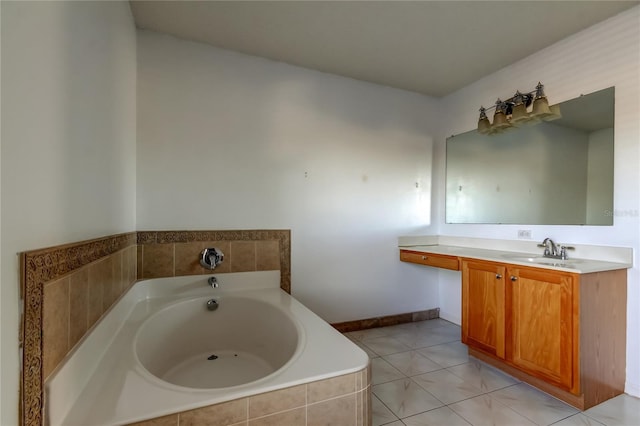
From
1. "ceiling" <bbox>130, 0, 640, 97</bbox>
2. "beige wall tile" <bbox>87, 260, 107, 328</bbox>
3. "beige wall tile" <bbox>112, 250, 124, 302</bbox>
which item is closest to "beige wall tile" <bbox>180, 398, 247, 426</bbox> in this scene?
"beige wall tile" <bbox>87, 260, 107, 328</bbox>

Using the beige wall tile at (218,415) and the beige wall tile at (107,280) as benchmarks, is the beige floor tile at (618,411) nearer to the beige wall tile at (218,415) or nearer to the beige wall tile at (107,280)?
the beige wall tile at (218,415)

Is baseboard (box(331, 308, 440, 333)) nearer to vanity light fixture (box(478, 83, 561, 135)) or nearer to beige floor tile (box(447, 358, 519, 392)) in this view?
beige floor tile (box(447, 358, 519, 392))

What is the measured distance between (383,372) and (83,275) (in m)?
1.90

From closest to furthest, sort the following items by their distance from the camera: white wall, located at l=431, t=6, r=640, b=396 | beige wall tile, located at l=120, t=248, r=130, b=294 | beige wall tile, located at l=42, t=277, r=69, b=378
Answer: beige wall tile, located at l=42, t=277, r=69, b=378 → beige wall tile, located at l=120, t=248, r=130, b=294 → white wall, located at l=431, t=6, r=640, b=396

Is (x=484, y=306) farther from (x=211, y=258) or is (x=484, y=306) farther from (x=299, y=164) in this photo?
(x=211, y=258)

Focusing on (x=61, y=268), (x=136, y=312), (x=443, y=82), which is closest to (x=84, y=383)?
(x=61, y=268)

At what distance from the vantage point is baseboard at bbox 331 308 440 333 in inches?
112

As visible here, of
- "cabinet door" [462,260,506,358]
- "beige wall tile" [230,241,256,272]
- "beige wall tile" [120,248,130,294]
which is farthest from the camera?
"beige wall tile" [230,241,256,272]

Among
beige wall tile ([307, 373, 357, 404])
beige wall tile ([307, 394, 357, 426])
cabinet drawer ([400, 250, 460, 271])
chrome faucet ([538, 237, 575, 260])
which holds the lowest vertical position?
beige wall tile ([307, 394, 357, 426])

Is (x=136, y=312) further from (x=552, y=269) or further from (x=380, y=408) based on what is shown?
(x=552, y=269)

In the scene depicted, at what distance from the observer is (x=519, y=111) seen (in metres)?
2.46

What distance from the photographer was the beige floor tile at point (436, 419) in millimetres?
1593

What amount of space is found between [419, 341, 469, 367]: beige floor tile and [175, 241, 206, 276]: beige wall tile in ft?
6.34

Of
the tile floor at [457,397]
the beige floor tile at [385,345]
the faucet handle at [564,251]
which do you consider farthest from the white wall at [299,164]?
the faucet handle at [564,251]
